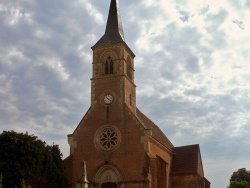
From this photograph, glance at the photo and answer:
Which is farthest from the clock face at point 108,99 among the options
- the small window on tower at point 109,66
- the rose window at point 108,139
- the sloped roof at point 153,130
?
the sloped roof at point 153,130

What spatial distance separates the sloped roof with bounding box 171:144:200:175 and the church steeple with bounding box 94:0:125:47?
617 inches

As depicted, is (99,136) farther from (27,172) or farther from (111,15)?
(111,15)

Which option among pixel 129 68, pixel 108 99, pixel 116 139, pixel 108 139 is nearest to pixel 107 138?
pixel 108 139

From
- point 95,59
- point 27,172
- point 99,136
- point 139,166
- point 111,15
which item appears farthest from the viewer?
point 111,15

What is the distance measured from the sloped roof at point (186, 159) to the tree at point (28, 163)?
1517 cm

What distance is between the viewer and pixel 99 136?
40.5 meters

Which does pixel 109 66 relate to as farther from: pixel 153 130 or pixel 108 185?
pixel 108 185

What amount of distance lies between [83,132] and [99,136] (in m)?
1.82

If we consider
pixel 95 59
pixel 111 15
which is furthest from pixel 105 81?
pixel 111 15

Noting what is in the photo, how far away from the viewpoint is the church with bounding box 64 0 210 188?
126 feet

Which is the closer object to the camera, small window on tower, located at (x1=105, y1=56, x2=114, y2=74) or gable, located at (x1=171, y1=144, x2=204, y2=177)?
small window on tower, located at (x1=105, y1=56, x2=114, y2=74)

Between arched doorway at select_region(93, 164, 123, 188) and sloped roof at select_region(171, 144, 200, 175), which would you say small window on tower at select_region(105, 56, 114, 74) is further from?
sloped roof at select_region(171, 144, 200, 175)

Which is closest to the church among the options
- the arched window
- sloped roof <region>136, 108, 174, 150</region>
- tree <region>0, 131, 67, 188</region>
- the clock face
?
the clock face

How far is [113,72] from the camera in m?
42.3
